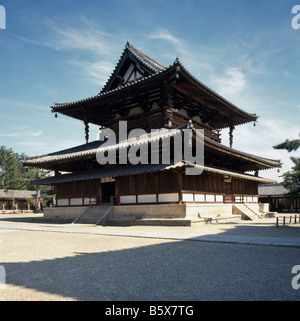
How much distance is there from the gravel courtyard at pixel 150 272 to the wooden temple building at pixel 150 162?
291 inches

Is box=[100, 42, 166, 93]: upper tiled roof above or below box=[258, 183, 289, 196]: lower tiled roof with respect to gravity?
above

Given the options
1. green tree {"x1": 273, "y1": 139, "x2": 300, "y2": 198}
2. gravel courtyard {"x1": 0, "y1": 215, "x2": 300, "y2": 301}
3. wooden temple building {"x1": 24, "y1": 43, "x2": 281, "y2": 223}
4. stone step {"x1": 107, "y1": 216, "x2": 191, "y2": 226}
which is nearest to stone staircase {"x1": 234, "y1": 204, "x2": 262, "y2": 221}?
wooden temple building {"x1": 24, "y1": 43, "x2": 281, "y2": 223}

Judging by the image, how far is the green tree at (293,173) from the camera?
14.2 metres

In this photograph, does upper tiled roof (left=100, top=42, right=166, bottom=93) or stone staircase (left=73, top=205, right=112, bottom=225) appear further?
upper tiled roof (left=100, top=42, right=166, bottom=93)

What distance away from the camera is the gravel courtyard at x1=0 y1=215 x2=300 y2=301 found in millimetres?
4301

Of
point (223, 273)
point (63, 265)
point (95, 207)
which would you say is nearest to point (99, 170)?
point (95, 207)

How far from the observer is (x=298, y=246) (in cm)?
815

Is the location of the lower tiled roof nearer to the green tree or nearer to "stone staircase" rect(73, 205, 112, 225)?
the green tree

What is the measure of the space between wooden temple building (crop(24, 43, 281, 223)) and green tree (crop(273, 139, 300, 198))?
3.98m

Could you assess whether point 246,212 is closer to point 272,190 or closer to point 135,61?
point 135,61

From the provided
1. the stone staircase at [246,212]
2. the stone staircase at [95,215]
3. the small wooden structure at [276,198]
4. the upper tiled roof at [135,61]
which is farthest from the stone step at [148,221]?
the small wooden structure at [276,198]

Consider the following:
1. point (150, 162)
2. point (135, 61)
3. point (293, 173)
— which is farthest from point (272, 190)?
point (135, 61)

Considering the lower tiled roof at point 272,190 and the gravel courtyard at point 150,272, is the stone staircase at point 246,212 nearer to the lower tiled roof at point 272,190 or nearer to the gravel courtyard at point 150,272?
the gravel courtyard at point 150,272

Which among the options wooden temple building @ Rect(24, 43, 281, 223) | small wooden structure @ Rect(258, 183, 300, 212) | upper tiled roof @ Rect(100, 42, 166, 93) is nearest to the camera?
wooden temple building @ Rect(24, 43, 281, 223)
